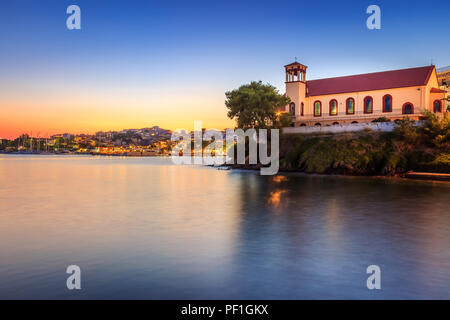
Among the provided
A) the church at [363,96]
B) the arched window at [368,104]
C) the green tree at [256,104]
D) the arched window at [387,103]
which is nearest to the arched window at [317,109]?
the church at [363,96]

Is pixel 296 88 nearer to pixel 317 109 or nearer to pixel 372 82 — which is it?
pixel 317 109

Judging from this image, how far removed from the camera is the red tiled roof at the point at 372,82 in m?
52.9

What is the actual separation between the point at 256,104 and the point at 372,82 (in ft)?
64.2

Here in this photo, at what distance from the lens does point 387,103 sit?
54.2 m

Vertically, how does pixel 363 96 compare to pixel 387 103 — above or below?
above

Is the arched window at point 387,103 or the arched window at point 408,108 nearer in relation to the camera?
the arched window at point 408,108

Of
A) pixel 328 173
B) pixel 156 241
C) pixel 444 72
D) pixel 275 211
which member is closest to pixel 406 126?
pixel 328 173

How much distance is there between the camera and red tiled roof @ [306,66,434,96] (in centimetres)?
→ 5294

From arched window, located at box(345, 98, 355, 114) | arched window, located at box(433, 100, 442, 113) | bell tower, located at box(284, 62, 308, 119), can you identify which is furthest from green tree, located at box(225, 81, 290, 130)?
arched window, located at box(433, 100, 442, 113)

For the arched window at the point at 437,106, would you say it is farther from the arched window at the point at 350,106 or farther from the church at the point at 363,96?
the arched window at the point at 350,106

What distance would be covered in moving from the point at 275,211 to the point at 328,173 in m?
28.6

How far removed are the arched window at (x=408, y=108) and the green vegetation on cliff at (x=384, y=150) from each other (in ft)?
35.0

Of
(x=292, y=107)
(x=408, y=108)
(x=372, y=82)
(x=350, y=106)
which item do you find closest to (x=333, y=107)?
(x=350, y=106)

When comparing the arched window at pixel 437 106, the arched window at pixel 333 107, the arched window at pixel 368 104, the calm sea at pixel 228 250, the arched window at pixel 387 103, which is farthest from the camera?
the arched window at pixel 333 107
